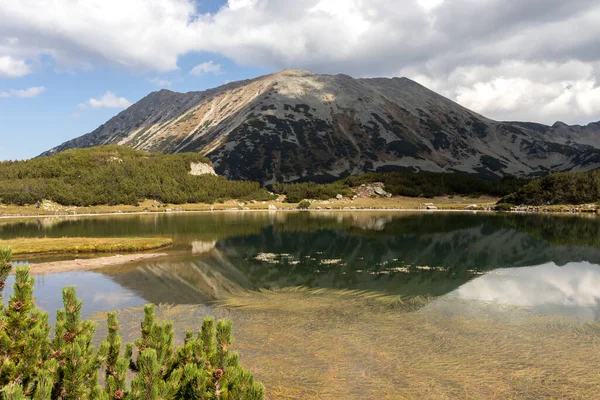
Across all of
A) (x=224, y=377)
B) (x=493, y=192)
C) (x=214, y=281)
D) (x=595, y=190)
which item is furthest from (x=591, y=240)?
(x=493, y=192)

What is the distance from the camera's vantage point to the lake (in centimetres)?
1761

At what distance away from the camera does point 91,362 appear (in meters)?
10.8

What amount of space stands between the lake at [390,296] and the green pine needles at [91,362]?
635 cm

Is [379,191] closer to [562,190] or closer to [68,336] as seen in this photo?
[562,190]

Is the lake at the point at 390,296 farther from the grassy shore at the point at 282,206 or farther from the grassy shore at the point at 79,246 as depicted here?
the grassy shore at the point at 282,206

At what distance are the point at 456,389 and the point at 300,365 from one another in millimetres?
6931

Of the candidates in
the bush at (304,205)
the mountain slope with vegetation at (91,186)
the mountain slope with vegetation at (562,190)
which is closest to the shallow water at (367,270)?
the mountain slope with vegetation at (562,190)

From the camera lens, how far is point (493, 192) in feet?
638

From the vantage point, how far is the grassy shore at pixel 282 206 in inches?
6014

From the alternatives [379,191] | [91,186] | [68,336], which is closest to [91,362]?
[68,336]

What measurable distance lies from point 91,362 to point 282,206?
16945cm

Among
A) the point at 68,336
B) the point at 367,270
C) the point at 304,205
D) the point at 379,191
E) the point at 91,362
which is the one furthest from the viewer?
the point at 379,191

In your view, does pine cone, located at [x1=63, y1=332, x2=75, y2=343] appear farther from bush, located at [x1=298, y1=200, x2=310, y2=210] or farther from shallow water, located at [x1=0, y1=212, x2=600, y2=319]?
bush, located at [x1=298, y1=200, x2=310, y2=210]

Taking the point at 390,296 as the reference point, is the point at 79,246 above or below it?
above
